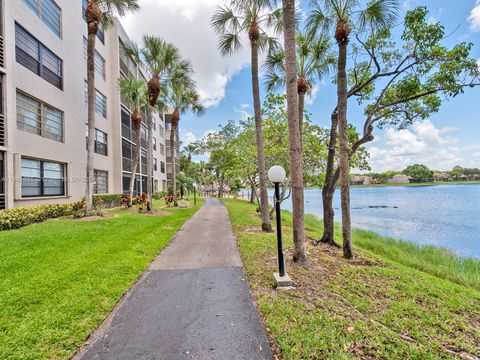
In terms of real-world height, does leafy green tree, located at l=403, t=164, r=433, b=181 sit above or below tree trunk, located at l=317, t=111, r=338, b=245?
above

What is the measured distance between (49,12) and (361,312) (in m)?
18.0

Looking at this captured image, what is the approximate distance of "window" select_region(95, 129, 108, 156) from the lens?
667 inches

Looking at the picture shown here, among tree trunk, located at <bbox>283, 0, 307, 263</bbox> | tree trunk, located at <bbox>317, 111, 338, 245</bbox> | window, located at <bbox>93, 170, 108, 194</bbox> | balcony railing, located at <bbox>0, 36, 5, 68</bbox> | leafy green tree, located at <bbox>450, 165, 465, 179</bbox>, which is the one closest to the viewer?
tree trunk, located at <bbox>283, 0, 307, 263</bbox>

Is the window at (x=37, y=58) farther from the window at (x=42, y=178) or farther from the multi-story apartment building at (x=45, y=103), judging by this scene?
the window at (x=42, y=178)

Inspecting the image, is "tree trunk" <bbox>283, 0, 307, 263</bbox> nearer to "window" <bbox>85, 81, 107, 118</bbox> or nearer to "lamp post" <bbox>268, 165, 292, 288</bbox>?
"lamp post" <bbox>268, 165, 292, 288</bbox>

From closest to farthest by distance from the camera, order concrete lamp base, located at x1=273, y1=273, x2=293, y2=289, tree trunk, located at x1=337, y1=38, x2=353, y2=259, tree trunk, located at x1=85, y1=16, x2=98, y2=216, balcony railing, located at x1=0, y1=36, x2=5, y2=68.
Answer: concrete lamp base, located at x1=273, y1=273, x2=293, y2=289, tree trunk, located at x1=337, y1=38, x2=353, y2=259, balcony railing, located at x1=0, y1=36, x2=5, y2=68, tree trunk, located at x1=85, y1=16, x2=98, y2=216

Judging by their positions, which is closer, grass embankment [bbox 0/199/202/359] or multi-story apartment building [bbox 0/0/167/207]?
grass embankment [bbox 0/199/202/359]

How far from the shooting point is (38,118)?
36.2 ft

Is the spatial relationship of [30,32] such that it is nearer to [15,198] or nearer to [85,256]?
[15,198]

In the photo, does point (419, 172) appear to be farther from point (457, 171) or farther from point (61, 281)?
point (61, 281)

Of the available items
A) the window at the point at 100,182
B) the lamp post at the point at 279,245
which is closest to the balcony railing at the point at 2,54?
the window at the point at 100,182

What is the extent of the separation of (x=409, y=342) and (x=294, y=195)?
311 centimetres

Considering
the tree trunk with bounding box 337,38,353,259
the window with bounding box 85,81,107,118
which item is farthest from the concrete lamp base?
the window with bounding box 85,81,107,118

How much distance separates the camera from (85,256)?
5.66 metres
